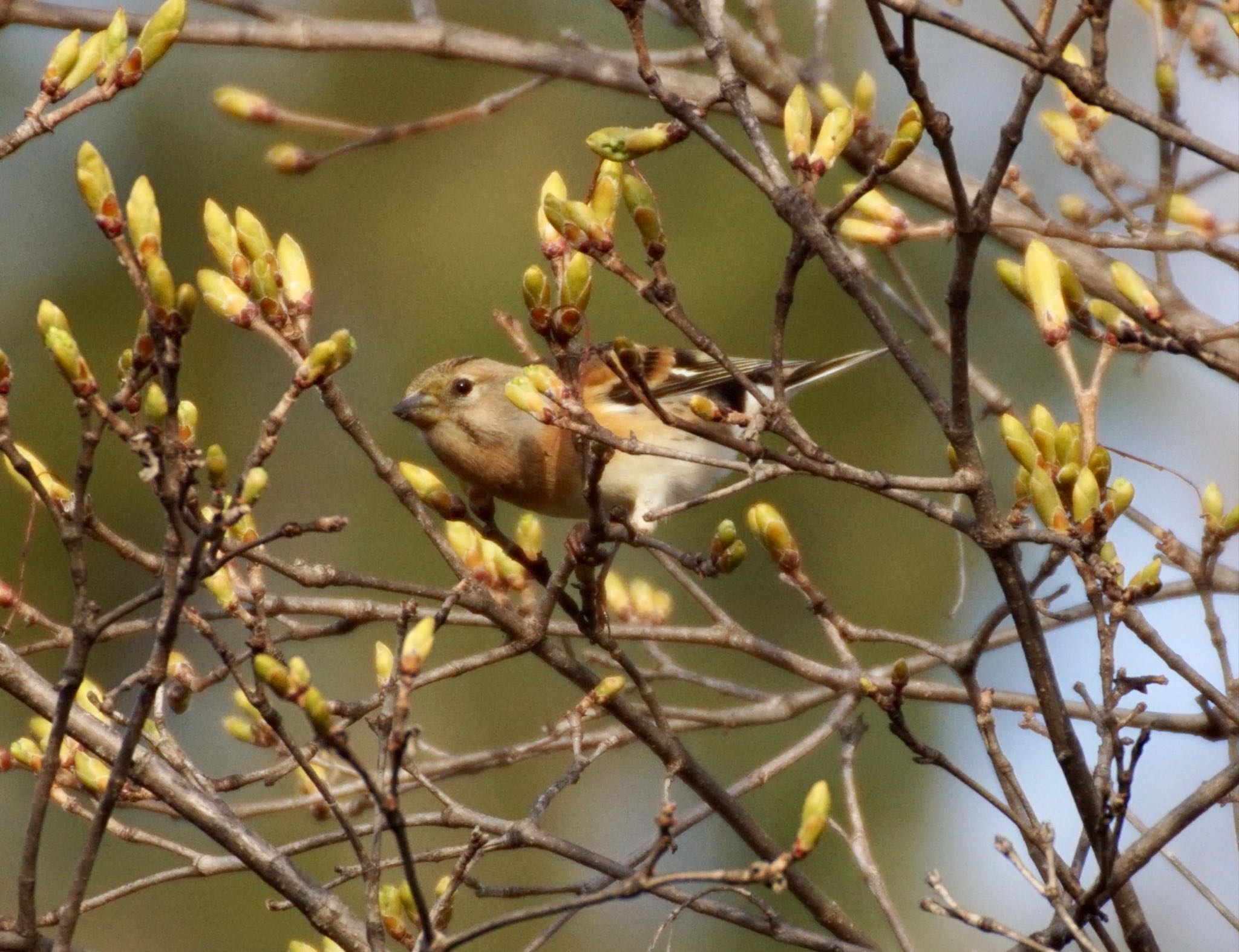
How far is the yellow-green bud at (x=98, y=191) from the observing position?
1.85 metres

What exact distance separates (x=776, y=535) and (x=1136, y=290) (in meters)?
0.92

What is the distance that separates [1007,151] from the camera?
1.85 metres

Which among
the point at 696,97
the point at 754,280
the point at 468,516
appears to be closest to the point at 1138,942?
the point at 468,516

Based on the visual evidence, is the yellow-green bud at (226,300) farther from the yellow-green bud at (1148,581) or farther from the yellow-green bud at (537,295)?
the yellow-green bud at (1148,581)

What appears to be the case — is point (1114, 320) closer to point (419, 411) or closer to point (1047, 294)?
point (1047, 294)

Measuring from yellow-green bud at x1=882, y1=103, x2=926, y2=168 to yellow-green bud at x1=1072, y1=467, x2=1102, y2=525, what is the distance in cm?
55

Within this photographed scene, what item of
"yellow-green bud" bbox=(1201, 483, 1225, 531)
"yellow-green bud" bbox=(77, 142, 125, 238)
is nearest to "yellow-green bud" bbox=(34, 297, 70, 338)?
"yellow-green bud" bbox=(77, 142, 125, 238)

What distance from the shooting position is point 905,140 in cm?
203

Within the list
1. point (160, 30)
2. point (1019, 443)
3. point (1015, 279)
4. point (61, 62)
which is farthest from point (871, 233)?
point (61, 62)

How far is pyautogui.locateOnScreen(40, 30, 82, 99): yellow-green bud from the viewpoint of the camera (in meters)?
2.21

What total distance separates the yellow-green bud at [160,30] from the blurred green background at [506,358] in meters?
4.91

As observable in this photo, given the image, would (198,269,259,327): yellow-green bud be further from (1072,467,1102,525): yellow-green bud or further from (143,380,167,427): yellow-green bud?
(1072,467,1102,525): yellow-green bud

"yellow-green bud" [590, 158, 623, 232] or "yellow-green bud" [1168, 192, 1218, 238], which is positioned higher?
"yellow-green bud" [1168, 192, 1218, 238]

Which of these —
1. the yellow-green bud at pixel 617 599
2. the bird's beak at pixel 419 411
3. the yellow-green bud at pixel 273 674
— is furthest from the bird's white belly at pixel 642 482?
Answer: the yellow-green bud at pixel 273 674
